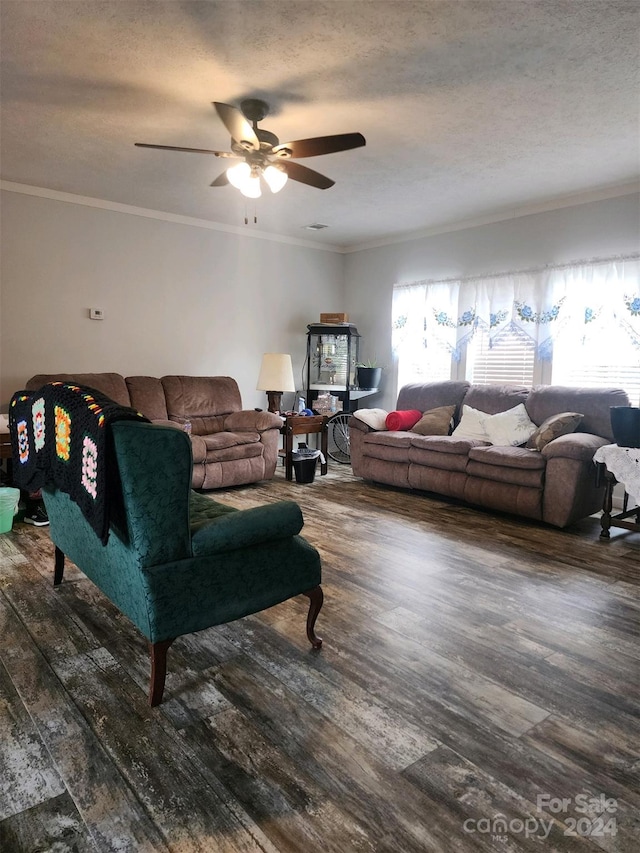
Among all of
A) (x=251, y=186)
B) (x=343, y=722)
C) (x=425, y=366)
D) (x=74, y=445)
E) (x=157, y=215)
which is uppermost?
(x=157, y=215)

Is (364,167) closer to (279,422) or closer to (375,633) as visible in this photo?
(279,422)

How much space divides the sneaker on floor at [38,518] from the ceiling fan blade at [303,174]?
9.56ft

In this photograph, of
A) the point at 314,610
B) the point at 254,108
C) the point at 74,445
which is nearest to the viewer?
the point at 74,445

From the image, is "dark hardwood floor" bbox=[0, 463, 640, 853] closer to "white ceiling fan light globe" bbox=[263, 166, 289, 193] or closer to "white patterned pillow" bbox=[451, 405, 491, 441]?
"white patterned pillow" bbox=[451, 405, 491, 441]

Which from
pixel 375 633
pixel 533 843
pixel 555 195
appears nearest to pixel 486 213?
pixel 555 195

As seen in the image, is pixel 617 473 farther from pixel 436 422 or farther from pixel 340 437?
pixel 340 437

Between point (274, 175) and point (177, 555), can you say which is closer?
point (177, 555)

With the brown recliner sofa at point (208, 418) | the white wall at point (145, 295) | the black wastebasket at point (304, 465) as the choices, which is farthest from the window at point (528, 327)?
the brown recliner sofa at point (208, 418)

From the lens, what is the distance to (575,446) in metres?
3.90

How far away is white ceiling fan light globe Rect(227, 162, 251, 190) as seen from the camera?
3.29 meters

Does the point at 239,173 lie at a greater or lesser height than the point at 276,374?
greater

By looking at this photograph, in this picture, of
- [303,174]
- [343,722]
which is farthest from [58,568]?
[303,174]

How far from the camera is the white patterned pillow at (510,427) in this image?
15.2 ft

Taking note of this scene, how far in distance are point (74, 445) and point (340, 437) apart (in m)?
4.98
